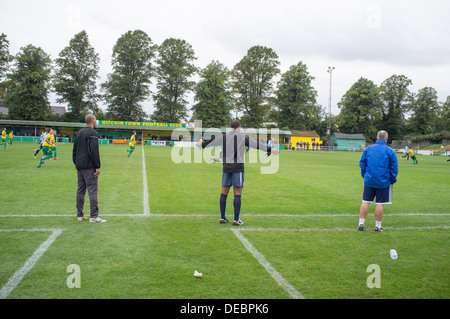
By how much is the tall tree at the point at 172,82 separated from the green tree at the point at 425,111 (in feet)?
190

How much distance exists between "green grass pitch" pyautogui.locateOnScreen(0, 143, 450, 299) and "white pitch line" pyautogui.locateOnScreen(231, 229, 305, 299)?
0.02m

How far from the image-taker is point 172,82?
73562 mm

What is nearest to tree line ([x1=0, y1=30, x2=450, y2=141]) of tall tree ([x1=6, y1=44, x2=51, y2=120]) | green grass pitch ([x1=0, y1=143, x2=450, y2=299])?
tall tree ([x1=6, y1=44, x2=51, y2=120])

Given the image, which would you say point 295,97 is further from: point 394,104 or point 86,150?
point 86,150

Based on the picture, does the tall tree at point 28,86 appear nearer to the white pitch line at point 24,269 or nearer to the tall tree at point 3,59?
the tall tree at point 3,59

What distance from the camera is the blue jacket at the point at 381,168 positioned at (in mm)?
7129

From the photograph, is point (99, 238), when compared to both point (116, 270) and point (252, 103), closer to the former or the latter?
point (116, 270)

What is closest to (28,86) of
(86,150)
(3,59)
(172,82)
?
(3,59)

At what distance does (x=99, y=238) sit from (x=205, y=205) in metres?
3.85

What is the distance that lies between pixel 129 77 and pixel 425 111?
242ft

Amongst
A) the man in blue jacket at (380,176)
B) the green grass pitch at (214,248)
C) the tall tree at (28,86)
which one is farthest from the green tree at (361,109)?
the man in blue jacket at (380,176)

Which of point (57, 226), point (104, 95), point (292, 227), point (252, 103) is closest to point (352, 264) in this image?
point (292, 227)

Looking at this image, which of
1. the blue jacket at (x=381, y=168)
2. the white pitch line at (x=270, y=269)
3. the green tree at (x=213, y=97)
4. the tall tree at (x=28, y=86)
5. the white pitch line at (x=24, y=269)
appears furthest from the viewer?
the green tree at (x=213, y=97)

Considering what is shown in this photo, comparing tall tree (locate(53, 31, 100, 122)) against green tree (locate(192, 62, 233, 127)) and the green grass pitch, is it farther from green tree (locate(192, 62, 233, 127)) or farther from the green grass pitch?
the green grass pitch
